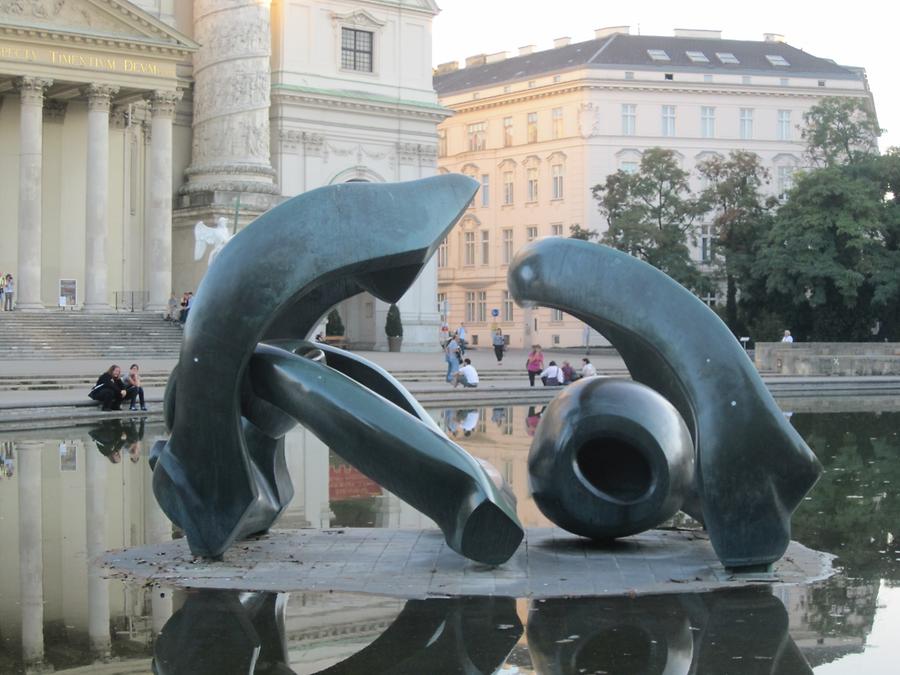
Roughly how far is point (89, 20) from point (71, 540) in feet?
135

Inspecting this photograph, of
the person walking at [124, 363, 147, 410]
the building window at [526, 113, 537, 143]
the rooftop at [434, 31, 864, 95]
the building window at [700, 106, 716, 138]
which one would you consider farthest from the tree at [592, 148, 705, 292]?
the person walking at [124, 363, 147, 410]

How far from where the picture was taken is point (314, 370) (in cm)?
1156

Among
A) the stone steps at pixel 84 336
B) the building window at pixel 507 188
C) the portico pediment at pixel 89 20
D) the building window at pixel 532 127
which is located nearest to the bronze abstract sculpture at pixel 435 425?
the stone steps at pixel 84 336

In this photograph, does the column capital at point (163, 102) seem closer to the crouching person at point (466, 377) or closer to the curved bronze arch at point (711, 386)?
the crouching person at point (466, 377)

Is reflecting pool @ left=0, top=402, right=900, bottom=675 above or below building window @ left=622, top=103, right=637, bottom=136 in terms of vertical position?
below

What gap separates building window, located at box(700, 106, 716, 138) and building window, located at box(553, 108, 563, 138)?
28.7ft

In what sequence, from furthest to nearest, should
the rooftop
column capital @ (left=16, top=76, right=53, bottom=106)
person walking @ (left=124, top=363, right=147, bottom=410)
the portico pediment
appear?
the rooftop
column capital @ (left=16, top=76, right=53, bottom=106)
the portico pediment
person walking @ (left=124, top=363, right=147, bottom=410)

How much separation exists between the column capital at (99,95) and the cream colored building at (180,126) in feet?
0.17

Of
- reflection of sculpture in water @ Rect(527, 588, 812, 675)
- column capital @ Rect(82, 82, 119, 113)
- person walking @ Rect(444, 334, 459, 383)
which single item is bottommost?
reflection of sculpture in water @ Rect(527, 588, 812, 675)

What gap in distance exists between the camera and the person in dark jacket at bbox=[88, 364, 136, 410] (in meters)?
28.8

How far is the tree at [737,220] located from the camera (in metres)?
64.0

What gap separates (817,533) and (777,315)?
50003 mm

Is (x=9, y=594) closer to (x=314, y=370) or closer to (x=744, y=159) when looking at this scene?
(x=314, y=370)

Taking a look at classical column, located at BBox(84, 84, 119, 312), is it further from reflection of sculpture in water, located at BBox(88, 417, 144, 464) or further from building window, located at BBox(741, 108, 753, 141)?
building window, located at BBox(741, 108, 753, 141)
